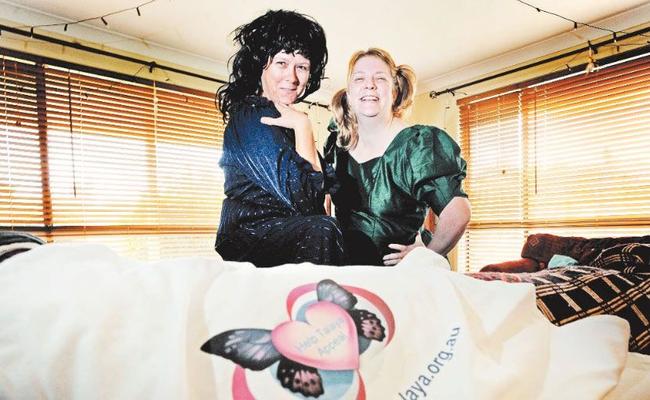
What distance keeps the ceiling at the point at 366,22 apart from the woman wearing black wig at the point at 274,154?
1.61 meters

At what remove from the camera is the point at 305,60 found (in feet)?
2.56

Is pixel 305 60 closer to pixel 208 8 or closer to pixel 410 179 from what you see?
pixel 410 179

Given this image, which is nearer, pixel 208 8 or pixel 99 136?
pixel 208 8

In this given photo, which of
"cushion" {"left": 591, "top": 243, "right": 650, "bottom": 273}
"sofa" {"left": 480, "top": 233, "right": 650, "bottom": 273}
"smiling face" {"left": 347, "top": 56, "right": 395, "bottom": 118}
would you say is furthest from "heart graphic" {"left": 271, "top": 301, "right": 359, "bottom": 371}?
"sofa" {"left": 480, "top": 233, "right": 650, "bottom": 273}

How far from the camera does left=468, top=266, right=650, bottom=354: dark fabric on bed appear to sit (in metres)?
0.50

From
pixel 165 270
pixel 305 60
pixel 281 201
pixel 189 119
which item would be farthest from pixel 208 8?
pixel 165 270

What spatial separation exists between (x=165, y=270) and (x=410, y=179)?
0.68 meters

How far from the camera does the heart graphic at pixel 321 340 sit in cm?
26

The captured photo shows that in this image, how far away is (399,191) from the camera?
0.90 m

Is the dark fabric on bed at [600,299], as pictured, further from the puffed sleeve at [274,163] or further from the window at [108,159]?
the window at [108,159]

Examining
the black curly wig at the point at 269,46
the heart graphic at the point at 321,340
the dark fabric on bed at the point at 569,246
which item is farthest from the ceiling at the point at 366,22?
the heart graphic at the point at 321,340

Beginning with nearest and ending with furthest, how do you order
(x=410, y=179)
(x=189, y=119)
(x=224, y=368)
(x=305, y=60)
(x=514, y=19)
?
(x=224, y=368) < (x=305, y=60) < (x=410, y=179) < (x=514, y=19) < (x=189, y=119)

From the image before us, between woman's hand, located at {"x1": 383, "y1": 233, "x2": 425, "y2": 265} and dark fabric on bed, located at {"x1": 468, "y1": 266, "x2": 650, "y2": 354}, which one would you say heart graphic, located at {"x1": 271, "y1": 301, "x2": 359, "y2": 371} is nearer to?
dark fabric on bed, located at {"x1": 468, "y1": 266, "x2": 650, "y2": 354}

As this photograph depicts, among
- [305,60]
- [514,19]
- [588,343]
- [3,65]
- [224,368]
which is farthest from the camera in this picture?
[514,19]
